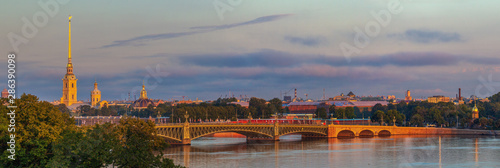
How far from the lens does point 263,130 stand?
3460 inches

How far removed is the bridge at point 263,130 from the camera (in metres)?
75.6

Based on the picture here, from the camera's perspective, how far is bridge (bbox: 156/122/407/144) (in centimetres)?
7562

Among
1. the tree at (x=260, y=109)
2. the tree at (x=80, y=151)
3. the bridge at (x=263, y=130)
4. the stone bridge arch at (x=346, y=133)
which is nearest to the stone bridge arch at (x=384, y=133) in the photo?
the bridge at (x=263, y=130)

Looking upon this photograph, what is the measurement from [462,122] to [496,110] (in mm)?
15844

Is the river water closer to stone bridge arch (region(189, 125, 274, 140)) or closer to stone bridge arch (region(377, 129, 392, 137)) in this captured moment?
stone bridge arch (region(189, 125, 274, 140))

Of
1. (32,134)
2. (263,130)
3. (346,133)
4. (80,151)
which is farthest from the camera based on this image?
(346,133)

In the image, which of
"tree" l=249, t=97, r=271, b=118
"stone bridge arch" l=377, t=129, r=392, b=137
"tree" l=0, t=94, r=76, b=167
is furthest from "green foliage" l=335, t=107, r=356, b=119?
"tree" l=0, t=94, r=76, b=167

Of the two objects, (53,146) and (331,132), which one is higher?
(53,146)

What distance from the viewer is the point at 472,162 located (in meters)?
57.3

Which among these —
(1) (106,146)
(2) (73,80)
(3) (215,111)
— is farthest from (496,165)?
(2) (73,80)

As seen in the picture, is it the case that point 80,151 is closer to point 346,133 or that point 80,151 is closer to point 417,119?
point 346,133

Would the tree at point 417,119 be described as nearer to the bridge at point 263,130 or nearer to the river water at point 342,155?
the bridge at point 263,130

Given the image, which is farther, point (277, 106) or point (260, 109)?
point (277, 106)

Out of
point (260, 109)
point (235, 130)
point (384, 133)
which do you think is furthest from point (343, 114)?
point (235, 130)
